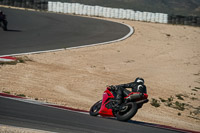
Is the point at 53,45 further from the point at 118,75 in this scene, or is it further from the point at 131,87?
the point at 131,87

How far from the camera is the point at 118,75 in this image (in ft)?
49.8

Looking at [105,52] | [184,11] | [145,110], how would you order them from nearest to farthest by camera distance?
[145,110] < [105,52] < [184,11]

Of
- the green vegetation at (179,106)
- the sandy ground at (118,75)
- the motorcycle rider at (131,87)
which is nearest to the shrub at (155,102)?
the sandy ground at (118,75)

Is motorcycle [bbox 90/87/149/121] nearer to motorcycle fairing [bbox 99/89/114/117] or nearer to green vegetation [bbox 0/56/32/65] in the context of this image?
motorcycle fairing [bbox 99/89/114/117]

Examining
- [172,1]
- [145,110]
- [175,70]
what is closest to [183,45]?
[175,70]

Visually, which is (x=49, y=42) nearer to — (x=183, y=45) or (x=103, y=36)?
(x=103, y=36)

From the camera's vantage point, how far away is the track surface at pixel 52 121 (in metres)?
6.27

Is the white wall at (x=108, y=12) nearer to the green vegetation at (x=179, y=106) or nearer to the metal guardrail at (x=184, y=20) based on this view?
the metal guardrail at (x=184, y=20)

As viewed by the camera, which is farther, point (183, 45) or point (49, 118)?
point (183, 45)

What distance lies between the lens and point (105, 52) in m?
19.4

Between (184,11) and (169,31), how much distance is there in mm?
49413

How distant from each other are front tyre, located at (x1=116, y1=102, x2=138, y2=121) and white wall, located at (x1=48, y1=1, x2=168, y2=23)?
89.1ft

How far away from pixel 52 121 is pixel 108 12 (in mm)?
29459

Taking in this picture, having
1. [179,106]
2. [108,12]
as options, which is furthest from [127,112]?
[108,12]
